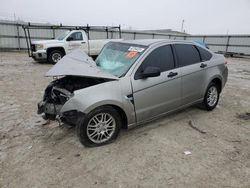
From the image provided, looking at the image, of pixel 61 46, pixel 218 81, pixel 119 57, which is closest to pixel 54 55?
pixel 61 46

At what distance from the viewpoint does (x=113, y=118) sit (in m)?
3.44

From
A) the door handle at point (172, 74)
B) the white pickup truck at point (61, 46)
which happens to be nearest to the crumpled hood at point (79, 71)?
the door handle at point (172, 74)

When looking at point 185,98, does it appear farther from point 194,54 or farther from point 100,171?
point 100,171

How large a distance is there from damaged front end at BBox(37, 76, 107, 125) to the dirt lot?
0.51 m

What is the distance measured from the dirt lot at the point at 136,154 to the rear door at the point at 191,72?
0.54 m

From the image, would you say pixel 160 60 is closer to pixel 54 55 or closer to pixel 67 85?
pixel 67 85

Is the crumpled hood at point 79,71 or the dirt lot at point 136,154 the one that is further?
the crumpled hood at point 79,71

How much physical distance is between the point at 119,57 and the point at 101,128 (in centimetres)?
141

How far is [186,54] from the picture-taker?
437 centimetres

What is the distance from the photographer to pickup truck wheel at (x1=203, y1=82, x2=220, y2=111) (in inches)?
192

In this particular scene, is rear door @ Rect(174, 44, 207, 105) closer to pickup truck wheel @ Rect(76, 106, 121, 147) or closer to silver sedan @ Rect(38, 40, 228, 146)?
silver sedan @ Rect(38, 40, 228, 146)

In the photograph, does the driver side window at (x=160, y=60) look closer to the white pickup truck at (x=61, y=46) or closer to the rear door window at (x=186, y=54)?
the rear door window at (x=186, y=54)

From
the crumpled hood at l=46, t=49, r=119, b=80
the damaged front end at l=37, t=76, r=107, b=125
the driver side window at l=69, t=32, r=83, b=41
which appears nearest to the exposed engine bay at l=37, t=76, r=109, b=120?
the damaged front end at l=37, t=76, r=107, b=125

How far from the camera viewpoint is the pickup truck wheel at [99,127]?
10.6 ft
